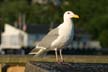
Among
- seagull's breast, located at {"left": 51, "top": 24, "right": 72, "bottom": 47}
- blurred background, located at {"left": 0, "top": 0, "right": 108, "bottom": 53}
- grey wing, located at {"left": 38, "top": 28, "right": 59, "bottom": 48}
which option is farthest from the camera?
blurred background, located at {"left": 0, "top": 0, "right": 108, "bottom": 53}

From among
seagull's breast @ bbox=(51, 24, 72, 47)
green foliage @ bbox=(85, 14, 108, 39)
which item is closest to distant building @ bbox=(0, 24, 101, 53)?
green foliage @ bbox=(85, 14, 108, 39)

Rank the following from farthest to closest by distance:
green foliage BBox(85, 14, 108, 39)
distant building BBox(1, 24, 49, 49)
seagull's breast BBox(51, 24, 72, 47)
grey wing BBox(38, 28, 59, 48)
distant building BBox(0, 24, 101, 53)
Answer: green foliage BBox(85, 14, 108, 39) < distant building BBox(0, 24, 101, 53) < distant building BBox(1, 24, 49, 49) < grey wing BBox(38, 28, 59, 48) < seagull's breast BBox(51, 24, 72, 47)

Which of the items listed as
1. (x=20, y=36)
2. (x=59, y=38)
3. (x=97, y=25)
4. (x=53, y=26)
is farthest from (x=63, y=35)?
(x=97, y=25)

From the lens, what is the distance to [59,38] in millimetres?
15164

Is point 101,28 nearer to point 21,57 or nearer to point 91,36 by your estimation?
point 91,36

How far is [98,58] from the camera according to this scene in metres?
17.3

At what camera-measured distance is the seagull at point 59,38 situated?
48.5ft

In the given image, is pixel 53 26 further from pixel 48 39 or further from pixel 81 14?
pixel 48 39

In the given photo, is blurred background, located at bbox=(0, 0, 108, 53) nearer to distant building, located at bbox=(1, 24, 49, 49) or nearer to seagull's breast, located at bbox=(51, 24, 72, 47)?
distant building, located at bbox=(1, 24, 49, 49)

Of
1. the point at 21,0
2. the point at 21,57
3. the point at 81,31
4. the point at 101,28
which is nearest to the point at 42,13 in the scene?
the point at 21,0

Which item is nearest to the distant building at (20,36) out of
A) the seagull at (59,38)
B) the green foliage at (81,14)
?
the green foliage at (81,14)

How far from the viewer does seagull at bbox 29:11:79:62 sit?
14797 millimetres

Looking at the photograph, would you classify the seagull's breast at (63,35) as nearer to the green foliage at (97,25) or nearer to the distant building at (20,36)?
the distant building at (20,36)

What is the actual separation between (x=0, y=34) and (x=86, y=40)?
17.8 metres
